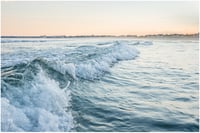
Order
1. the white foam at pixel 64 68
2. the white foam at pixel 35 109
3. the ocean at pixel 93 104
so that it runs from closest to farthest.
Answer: the white foam at pixel 35 109 < the ocean at pixel 93 104 < the white foam at pixel 64 68

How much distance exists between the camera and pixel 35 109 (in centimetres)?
498

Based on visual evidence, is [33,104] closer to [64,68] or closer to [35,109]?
[35,109]

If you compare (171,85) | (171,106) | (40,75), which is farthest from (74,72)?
(171,106)

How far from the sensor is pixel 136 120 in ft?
17.7

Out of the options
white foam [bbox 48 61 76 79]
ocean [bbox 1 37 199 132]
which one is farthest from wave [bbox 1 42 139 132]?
white foam [bbox 48 61 76 79]

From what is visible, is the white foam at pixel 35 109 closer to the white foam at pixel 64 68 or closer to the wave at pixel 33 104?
the wave at pixel 33 104

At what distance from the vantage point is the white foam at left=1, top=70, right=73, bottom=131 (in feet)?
14.6

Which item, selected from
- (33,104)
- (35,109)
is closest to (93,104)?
(33,104)

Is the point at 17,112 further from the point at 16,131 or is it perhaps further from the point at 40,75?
the point at 40,75

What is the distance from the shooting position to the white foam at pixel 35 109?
175 inches

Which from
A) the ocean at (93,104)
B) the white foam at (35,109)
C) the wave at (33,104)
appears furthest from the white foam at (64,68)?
the white foam at (35,109)

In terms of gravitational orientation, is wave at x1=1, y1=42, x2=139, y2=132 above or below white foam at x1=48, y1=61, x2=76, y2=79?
below

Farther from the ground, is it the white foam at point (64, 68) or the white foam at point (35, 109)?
the white foam at point (64, 68)

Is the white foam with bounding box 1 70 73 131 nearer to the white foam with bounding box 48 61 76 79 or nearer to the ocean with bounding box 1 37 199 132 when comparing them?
the ocean with bounding box 1 37 199 132
